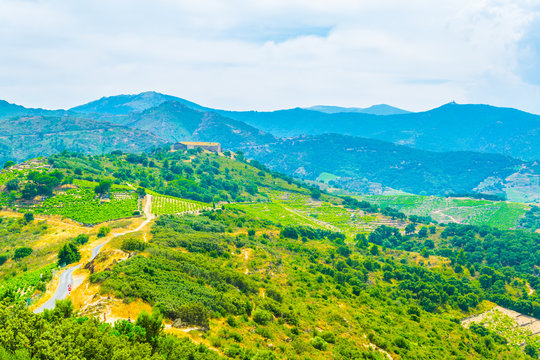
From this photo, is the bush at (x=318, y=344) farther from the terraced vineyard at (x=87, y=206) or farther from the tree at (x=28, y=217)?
the tree at (x=28, y=217)

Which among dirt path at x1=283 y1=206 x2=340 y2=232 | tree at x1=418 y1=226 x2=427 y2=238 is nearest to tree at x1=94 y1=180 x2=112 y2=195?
dirt path at x1=283 y1=206 x2=340 y2=232

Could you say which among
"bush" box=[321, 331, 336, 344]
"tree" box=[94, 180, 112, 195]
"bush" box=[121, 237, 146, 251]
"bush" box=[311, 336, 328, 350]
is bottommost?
"bush" box=[321, 331, 336, 344]

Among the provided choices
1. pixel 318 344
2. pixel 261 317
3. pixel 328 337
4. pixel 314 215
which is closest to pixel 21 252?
pixel 261 317

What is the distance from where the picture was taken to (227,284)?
4312 cm

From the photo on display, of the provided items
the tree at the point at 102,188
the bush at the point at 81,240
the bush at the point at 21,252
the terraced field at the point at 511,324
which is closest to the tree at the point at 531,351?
the terraced field at the point at 511,324

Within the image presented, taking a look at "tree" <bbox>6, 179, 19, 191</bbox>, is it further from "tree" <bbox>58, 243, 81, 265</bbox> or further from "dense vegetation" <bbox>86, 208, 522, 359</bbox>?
"tree" <bbox>58, 243, 81, 265</bbox>

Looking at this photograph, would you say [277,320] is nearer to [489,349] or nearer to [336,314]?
[336,314]

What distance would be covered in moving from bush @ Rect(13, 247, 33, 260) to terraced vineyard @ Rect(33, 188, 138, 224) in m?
18.1

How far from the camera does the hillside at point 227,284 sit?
2533 cm

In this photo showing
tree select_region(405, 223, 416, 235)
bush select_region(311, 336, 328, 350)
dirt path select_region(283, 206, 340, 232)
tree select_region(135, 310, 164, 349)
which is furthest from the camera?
tree select_region(405, 223, 416, 235)

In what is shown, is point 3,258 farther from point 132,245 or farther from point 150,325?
point 150,325

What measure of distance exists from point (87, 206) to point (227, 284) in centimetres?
6605

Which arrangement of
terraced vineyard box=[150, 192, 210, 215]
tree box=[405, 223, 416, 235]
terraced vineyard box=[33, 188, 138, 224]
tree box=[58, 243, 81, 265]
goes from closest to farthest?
tree box=[58, 243, 81, 265] → terraced vineyard box=[33, 188, 138, 224] → terraced vineyard box=[150, 192, 210, 215] → tree box=[405, 223, 416, 235]

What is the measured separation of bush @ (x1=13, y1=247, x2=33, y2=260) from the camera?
59875 millimetres
